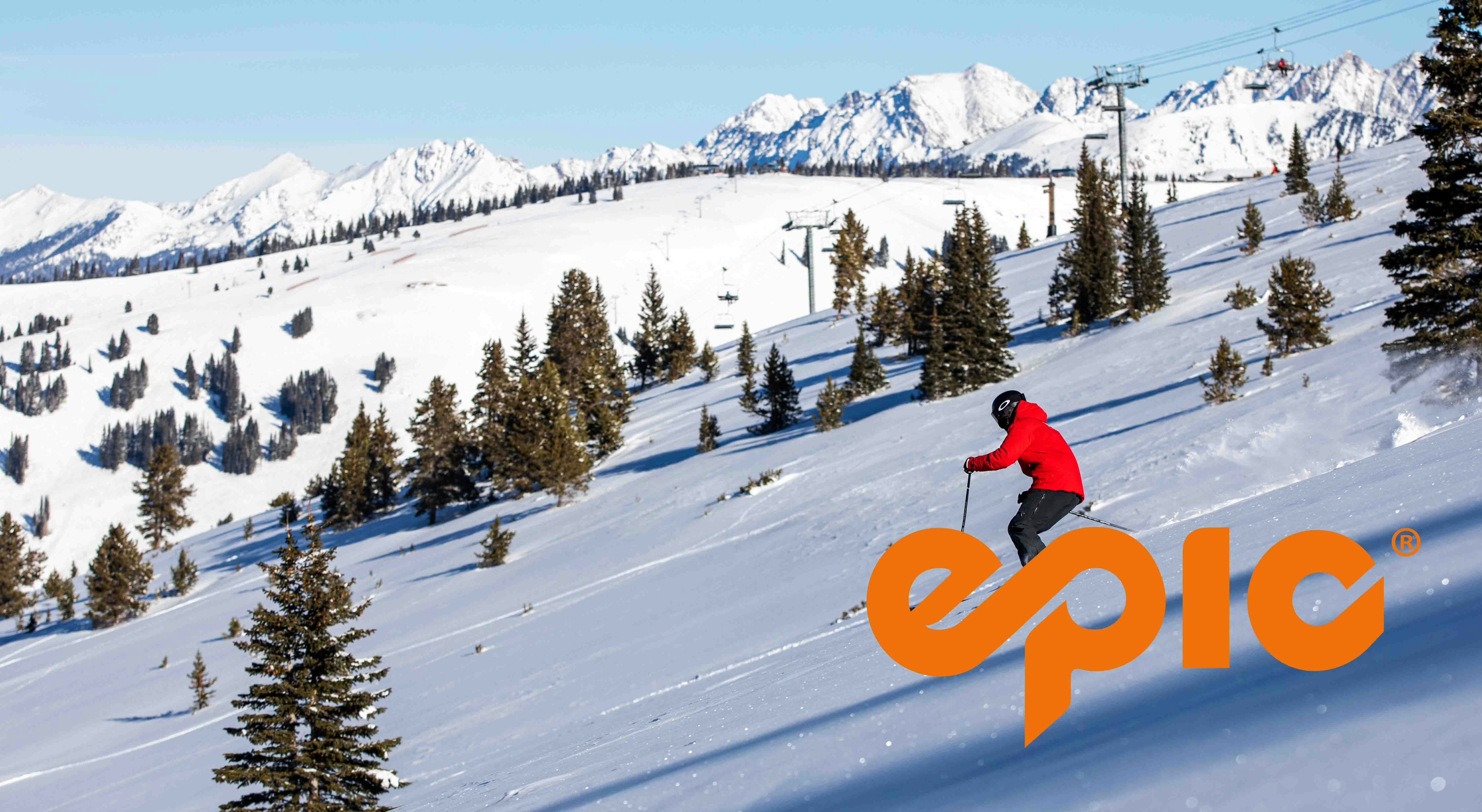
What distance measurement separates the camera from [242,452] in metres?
140

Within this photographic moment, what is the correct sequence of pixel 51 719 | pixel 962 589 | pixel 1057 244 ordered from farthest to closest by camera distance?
pixel 1057 244
pixel 51 719
pixel 962 589

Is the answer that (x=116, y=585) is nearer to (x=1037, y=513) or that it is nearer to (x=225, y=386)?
(x=1037, y=513)

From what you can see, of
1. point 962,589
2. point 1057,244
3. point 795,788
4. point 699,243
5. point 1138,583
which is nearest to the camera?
point 795,788

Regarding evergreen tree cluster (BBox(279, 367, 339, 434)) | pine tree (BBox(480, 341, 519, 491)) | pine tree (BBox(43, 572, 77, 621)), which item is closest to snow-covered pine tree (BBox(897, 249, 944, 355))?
pine tree (BBox(480, 341, 519, 491))

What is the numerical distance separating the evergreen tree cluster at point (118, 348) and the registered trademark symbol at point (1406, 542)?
182713 millimetres

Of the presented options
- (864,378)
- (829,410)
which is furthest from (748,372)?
(829,410)

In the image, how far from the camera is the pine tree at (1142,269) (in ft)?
131

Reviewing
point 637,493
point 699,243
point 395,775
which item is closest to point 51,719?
point 637,493

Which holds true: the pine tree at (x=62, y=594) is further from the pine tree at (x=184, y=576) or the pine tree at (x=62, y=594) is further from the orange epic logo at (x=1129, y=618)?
the orange epic logo at (x=1129, y=618)

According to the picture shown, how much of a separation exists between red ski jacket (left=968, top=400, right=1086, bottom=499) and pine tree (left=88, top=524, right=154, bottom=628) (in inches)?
2218

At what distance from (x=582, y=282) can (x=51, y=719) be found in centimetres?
A: 5235

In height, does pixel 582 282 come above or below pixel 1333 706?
above

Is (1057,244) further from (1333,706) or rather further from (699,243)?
(699,243)

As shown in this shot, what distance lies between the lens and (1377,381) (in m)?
18.2
